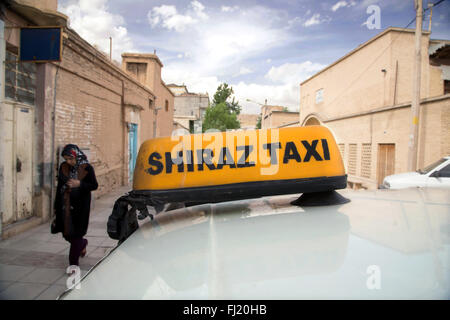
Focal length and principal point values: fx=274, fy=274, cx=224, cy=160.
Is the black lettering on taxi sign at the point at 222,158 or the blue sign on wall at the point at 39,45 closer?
the black lettering on taxi sign at the point at 222,158

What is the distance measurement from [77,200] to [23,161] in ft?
8.25

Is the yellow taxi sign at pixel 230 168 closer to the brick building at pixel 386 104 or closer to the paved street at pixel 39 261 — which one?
the paved street at pixel 39 261

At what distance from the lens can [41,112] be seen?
17.1 feet

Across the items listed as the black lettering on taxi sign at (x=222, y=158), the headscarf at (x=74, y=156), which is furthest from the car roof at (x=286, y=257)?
the headscarf at (x=74, y=156)

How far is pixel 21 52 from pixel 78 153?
8.25ft

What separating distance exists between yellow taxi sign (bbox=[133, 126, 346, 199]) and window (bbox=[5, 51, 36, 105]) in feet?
14.8

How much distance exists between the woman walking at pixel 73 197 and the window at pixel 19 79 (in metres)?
2.35

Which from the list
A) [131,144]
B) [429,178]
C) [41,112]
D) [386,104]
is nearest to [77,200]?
[41,112]

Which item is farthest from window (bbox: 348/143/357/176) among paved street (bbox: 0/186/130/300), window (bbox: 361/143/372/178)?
paved street (bbox: 0/186/130/300)

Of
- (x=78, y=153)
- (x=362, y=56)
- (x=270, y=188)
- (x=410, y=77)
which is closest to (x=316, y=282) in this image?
(x=270, y=188)

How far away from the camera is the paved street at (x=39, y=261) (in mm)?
3074

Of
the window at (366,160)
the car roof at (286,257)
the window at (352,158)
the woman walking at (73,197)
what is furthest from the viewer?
the window at (352,158)
